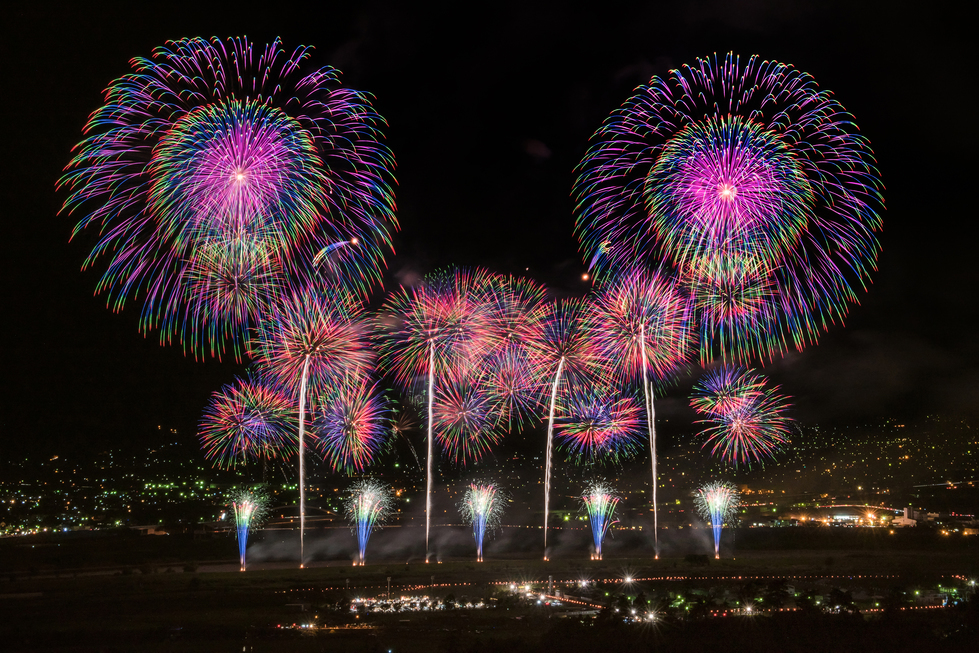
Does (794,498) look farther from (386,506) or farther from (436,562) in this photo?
(436,562)

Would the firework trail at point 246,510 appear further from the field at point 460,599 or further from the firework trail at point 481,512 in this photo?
the firework trail at point 481,512

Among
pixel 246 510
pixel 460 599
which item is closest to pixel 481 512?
pixel 246 510

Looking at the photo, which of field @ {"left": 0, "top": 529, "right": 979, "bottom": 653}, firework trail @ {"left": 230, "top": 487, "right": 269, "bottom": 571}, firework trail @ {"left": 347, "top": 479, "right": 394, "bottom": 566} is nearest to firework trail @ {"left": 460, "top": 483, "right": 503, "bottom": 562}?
field @ {"left": 0, "top": 529, "right": 979, "bottom": 653}

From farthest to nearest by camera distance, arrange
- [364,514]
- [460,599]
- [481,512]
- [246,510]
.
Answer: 1. [364,514]
2. [481,512]
3. [246,510]
4. [460,599]

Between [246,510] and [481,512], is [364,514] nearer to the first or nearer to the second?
[246,510]

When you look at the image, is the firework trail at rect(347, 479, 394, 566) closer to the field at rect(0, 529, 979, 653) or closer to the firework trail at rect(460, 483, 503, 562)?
the field at rect(0, 529, 979, 653)

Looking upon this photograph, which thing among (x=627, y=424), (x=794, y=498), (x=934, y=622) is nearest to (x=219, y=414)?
(x=627, y=424)
